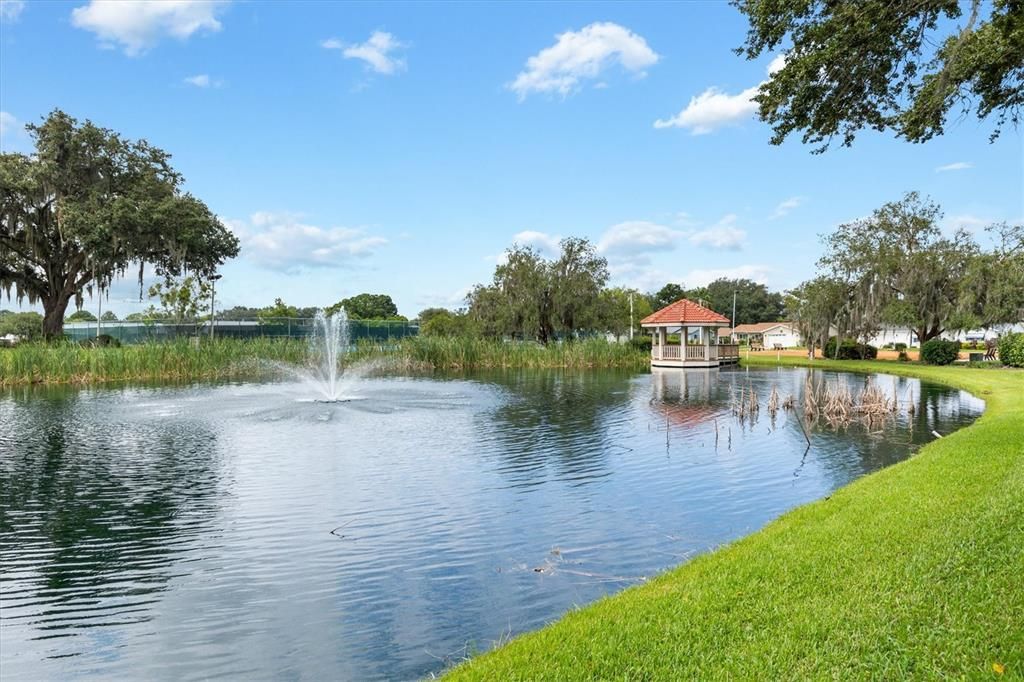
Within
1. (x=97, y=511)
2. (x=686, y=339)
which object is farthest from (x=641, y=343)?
(x=97, y=511)

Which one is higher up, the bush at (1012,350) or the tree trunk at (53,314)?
the tree trunk at (53,314)

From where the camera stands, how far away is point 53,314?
3481cm

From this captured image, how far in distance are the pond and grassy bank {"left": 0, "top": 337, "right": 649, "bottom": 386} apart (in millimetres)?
9930

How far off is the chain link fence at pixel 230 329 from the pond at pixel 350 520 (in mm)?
24873

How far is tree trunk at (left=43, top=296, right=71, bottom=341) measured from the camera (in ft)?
114

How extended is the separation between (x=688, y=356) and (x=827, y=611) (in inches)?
1394

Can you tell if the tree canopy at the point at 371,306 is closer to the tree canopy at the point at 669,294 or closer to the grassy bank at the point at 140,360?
the tree canopy at the point at 669,294

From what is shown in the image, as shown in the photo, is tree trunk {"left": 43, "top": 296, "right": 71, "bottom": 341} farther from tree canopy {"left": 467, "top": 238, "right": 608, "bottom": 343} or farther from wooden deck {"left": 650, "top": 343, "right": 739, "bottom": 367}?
wooden deck {"left": 650, "top": 343, "right": 739, "bottom": 367}

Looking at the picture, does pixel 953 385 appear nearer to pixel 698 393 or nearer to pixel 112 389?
pixel 698 393

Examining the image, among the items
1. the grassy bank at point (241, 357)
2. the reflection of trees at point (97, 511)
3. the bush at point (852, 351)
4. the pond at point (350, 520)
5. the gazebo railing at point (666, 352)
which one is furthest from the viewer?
the bush at point (852, 351)

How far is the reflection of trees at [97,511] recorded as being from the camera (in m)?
5.91

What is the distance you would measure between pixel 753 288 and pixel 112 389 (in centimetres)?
9611

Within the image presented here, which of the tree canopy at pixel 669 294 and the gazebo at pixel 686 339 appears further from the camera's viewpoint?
the tree canopy at pixel 669 294

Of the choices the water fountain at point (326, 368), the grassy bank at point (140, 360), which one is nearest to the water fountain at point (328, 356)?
the water fountain at point (326, 368)
